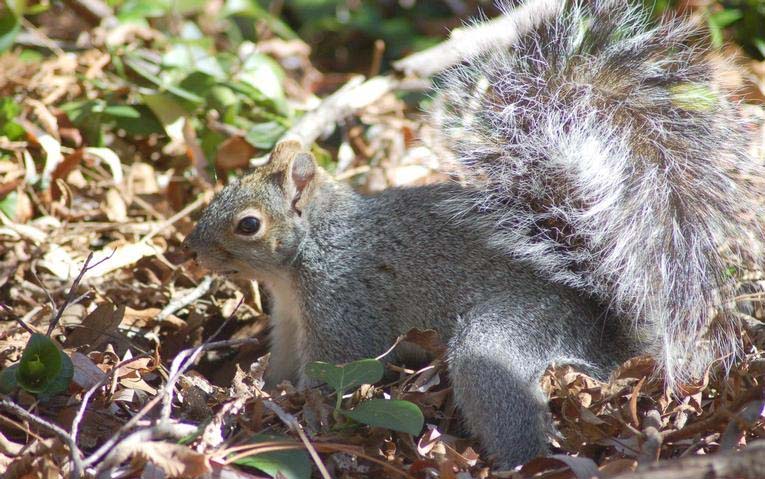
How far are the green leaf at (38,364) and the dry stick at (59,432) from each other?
8cm

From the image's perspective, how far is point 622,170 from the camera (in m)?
2.66

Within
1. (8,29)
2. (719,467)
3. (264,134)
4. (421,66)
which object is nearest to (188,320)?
(264,134)

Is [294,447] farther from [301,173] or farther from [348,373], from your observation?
[301,173]

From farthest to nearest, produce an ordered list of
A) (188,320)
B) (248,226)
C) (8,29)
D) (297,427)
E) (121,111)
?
(8,29)
(121,111)
(188,320)
(248,226)
(297,427)

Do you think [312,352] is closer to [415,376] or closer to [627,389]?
[415,376]

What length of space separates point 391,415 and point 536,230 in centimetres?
82

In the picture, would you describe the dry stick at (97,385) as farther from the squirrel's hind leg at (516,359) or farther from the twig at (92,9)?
the twig at (92,9)

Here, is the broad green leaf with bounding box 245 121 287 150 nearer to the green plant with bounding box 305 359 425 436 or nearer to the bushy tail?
the bushy tail

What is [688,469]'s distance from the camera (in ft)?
5.56

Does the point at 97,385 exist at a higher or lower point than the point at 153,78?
lower

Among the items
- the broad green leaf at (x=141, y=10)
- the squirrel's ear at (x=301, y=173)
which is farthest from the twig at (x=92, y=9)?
the squirrel's ear at (x=301, y=173)

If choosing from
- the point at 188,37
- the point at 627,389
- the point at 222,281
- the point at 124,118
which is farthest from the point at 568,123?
the point at 188,37

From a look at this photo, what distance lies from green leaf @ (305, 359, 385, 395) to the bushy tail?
650mm

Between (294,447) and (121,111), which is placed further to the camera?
(121,111)
